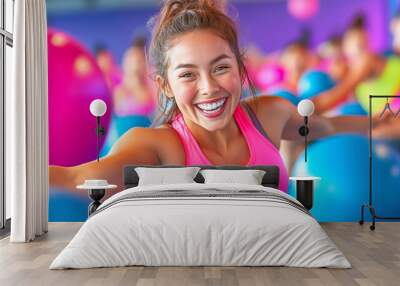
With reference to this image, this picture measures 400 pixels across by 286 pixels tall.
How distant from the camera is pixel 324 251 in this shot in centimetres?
464

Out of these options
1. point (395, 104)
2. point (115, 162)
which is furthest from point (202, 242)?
point (395, 104)

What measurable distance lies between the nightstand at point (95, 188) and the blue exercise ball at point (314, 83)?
106 inches

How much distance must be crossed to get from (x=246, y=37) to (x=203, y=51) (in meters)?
0.65

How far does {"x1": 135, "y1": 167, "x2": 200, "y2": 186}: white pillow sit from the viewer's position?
22.3 feet

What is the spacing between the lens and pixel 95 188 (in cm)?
696

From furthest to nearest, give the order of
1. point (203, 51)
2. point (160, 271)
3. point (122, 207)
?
point (203, 51) < point (122, 207) < point (160, 271)

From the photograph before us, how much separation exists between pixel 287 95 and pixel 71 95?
2.81 meters

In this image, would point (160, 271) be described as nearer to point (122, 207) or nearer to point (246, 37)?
point (122, 207)

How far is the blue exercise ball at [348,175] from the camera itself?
746 centimetres

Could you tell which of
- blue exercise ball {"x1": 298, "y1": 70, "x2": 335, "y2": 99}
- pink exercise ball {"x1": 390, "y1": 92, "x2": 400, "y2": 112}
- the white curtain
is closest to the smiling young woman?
blue exercise ball {"x1": 298, "y1": 70, "x2": 335, "y2": 99}

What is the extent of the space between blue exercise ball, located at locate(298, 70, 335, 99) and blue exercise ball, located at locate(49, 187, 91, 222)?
3.11 meters

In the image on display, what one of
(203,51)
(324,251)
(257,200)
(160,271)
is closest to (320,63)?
(203,51)

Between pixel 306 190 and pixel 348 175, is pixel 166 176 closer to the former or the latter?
pixel 306 190

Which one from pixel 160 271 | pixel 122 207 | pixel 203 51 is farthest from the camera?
pixel 203 51
